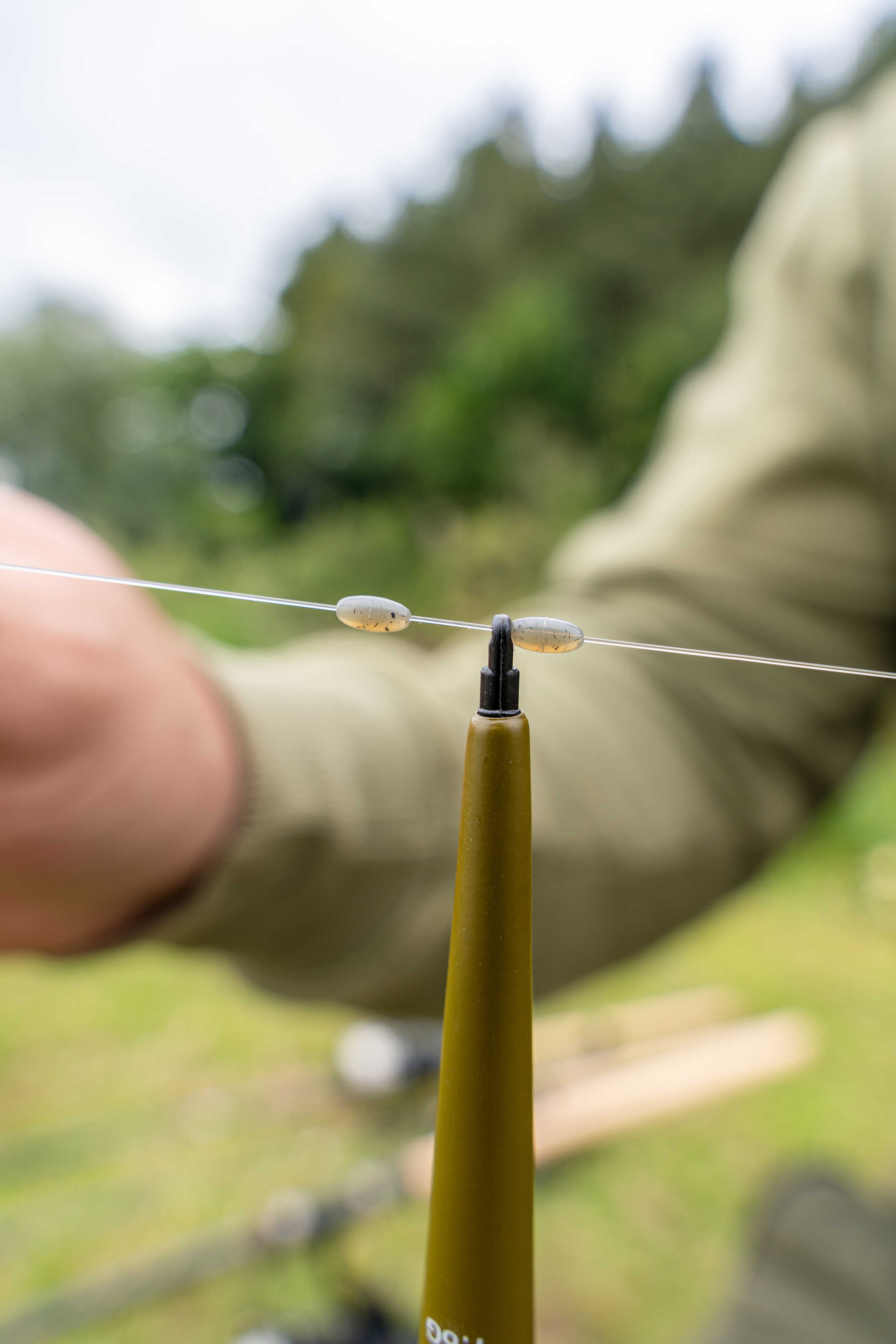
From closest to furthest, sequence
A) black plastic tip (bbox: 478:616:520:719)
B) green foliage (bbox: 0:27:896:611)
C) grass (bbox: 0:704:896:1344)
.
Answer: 1. black plastic tip (bbox: 478:616:520:719)
2. grass (bbox: 0:704:896:1344)
3. green foliage (bbox: 0:27:896:611)

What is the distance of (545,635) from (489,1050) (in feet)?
0.37

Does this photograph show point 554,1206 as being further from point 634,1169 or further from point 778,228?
point 778,228

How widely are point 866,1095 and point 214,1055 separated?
86 cm

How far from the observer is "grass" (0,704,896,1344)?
905 mm

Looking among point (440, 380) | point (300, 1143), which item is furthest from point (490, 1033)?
point (440, 380)

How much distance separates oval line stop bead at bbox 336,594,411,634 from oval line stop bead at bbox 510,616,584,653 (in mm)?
37

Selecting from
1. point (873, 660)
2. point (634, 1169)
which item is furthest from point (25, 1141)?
point (873, 660)

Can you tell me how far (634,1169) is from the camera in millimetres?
1104

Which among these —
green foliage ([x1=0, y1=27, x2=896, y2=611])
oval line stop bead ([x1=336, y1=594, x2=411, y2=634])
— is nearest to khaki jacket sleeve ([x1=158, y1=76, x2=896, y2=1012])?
oval line stop bead ([x1=336, y1=594, x2=411, y2=634])

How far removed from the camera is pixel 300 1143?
1080 millimetres

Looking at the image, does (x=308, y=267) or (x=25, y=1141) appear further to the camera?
(x=308, y=267)

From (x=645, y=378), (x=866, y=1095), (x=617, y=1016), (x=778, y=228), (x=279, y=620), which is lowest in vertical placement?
(x=866, y=1095)

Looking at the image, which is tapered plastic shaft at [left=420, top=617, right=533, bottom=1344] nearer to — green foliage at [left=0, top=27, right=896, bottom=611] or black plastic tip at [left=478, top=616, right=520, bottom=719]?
black plastic tip at [left=478, top=616, right=520, bottom=719]

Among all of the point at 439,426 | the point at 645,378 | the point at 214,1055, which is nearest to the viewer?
the point at 214,1055
